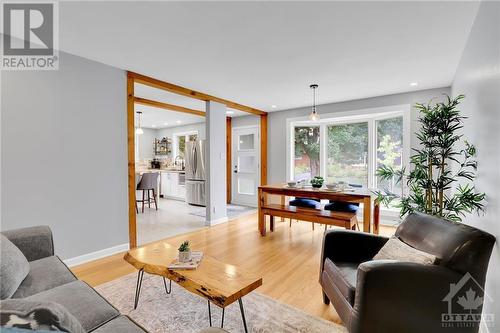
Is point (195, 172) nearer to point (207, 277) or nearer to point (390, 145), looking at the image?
point (390, 145)

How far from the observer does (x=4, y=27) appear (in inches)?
87.9

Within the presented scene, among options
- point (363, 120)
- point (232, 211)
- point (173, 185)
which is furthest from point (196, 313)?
point (173, 185)

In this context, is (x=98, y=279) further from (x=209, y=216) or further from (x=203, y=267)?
(x=209, y=216)

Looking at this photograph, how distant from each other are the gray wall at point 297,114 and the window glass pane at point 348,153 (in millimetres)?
428

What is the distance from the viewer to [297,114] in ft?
18.3

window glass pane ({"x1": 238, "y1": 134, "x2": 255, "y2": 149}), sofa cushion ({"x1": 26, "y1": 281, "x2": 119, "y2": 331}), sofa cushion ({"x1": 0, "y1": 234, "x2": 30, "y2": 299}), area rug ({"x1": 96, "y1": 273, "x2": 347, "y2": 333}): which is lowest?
area rug ({"x1": 96, "y1": 273, "x2": 347, "y2": 333})

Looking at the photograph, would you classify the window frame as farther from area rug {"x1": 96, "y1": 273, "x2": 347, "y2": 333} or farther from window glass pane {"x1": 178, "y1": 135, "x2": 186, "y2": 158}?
window glass pane {"x1": 178, "y1": 135, "x2": 186, "y2": 158}

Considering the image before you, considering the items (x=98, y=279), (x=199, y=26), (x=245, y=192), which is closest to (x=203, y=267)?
(x=98, y=279)

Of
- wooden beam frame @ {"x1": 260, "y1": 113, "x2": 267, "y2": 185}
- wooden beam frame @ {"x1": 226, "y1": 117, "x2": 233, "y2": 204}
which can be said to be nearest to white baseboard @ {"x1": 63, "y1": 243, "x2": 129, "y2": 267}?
wooden beam frame @ {"x1": 260, "y1": 113, "x2": 267, "y2": 185}

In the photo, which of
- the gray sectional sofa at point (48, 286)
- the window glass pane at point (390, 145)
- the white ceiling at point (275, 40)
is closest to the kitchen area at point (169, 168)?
Result: the white ceiling at point (275, 40)

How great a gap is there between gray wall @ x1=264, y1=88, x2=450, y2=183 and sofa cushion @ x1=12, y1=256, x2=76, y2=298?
4.55 m

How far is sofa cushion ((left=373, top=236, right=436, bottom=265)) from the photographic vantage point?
4.76 ft

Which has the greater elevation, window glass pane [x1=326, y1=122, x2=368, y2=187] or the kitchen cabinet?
window glass pane [x1=326, y1=122, x2=368, y2=187]

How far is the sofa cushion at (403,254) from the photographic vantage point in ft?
4.76
